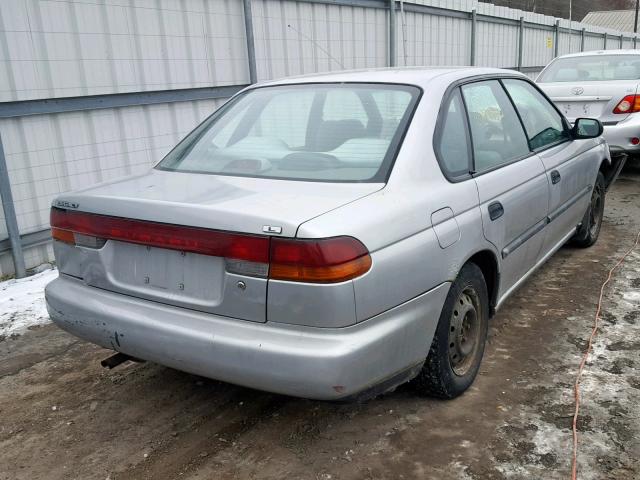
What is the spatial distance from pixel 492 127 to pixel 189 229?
196 centimetres

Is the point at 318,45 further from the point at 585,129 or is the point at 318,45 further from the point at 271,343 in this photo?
the point at 271,343

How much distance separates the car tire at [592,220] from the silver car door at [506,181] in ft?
5.10

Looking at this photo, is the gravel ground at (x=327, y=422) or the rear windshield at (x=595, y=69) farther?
the rear windshield at (x=595, y=69)

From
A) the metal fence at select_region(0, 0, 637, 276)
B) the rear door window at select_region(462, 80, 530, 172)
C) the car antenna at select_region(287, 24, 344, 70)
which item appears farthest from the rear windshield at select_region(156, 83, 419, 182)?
the car antenna at select_region(287, 24, 344, 70)

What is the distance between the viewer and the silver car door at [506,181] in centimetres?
317

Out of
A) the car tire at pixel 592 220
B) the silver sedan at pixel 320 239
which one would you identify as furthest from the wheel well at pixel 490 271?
the car tire at pixel 592 220

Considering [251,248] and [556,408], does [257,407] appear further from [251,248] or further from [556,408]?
[556,408]

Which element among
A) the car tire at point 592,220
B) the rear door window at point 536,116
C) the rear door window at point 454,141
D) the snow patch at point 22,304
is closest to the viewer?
the rear door window at point 454,141

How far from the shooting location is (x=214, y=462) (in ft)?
8.71

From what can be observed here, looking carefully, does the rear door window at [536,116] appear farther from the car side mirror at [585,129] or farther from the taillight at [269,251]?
the taillight at [269,251]

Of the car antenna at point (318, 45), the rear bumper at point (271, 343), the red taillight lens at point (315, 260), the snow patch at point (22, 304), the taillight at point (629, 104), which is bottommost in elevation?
the snow patch at point (22, 304)

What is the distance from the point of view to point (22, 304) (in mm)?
4602

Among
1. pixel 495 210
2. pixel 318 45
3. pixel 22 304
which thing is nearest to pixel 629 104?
pixel 318 45

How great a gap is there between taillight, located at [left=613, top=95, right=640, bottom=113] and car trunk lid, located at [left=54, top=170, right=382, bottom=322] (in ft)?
19.3
